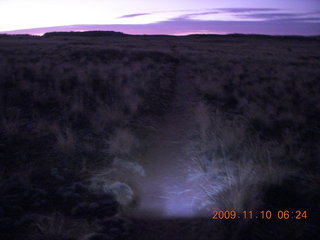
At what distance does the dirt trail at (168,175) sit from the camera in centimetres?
370

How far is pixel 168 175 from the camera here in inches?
181

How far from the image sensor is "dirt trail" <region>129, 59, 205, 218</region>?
3703mm

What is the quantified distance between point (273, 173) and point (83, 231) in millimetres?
2901

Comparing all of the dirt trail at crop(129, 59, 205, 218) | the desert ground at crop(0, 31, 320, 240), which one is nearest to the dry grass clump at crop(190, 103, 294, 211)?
the desert ground at crop(0, 31, 320, 240)
